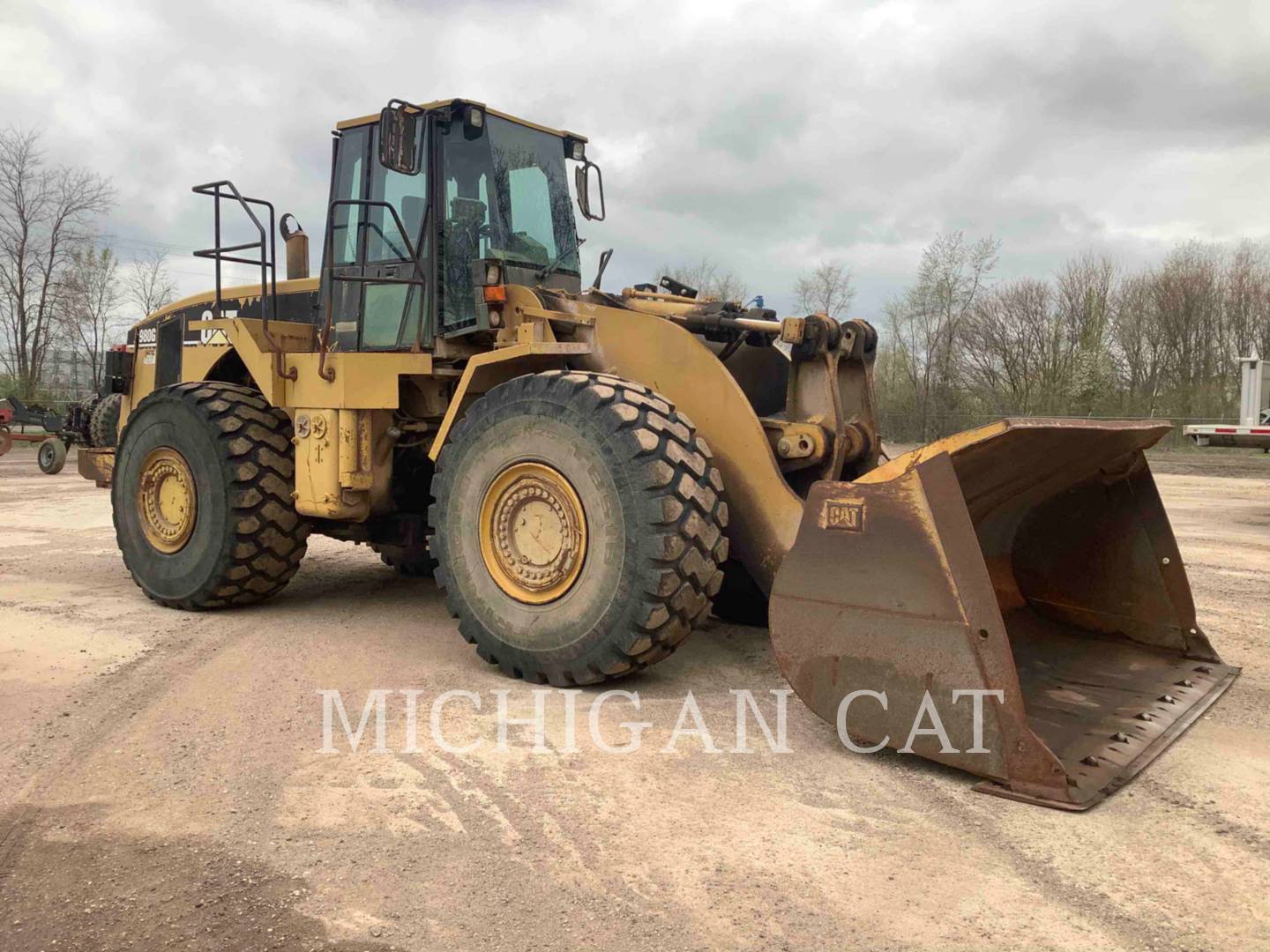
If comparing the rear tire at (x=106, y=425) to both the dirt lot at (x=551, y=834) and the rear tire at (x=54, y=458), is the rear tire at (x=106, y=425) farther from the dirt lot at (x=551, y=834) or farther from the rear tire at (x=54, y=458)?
the dirt lot at (x=551, y=834)

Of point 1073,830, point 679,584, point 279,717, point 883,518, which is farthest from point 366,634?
point 1073,830

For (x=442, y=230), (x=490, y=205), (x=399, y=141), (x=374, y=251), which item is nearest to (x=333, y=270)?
(x=374, y=251)

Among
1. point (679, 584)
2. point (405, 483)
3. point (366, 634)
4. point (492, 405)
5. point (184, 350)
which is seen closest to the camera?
point (679, 584)

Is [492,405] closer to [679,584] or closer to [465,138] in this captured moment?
[679,584]

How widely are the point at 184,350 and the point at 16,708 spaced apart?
3.27 meters

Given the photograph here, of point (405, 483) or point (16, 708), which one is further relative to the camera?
point (405, 483)


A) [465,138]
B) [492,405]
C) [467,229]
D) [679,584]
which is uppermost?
[465,138]

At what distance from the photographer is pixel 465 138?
564cm

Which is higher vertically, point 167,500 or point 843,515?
point 843,515

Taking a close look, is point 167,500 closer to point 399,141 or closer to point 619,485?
point 399,141

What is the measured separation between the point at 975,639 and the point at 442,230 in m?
3.70

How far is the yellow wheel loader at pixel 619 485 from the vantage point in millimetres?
3393

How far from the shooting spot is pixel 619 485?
4.04m

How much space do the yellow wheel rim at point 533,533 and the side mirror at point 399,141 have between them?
1660 mm
